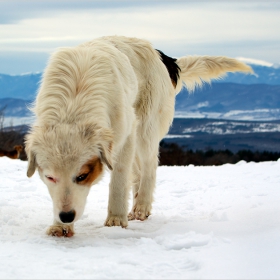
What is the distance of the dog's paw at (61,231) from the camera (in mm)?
5645

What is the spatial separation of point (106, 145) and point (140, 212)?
2.47 meters

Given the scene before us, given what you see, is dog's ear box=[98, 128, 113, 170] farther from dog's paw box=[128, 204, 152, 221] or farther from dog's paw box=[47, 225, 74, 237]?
dog's paw box=[128, 204, 152, 221]

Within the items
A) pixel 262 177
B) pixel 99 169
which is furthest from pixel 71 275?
pixel 262 177

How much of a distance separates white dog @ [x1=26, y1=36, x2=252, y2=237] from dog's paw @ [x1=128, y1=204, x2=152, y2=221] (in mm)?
15

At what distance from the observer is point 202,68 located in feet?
29.1

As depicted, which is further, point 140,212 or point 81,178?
point 140,212

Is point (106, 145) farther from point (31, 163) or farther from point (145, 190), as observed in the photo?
point (145, 190)

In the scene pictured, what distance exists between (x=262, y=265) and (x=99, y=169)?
1.83 metres

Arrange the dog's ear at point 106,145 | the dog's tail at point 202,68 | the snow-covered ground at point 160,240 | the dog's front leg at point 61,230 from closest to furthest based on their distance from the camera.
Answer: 1. the snow-covered ground at point 160,240
2. the dog's ear at point 106,145
3. the dog's front leg at point 61,230
4. the dog's tail at point 202,68

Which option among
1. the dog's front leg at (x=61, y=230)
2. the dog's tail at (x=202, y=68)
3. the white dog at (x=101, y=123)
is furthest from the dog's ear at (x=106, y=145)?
the dog's tail at (x=202, y=68)

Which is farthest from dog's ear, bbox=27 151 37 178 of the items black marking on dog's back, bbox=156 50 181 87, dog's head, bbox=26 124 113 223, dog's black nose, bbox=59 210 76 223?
black marking on dog's back, bbox=156 50 181 87

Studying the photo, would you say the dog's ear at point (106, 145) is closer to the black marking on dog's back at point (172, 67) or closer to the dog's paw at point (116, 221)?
the dog's paw at point (116, 221)

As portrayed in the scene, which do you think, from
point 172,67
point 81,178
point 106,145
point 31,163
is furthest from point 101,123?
point 172,67

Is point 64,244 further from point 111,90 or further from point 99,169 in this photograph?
point 111,90
